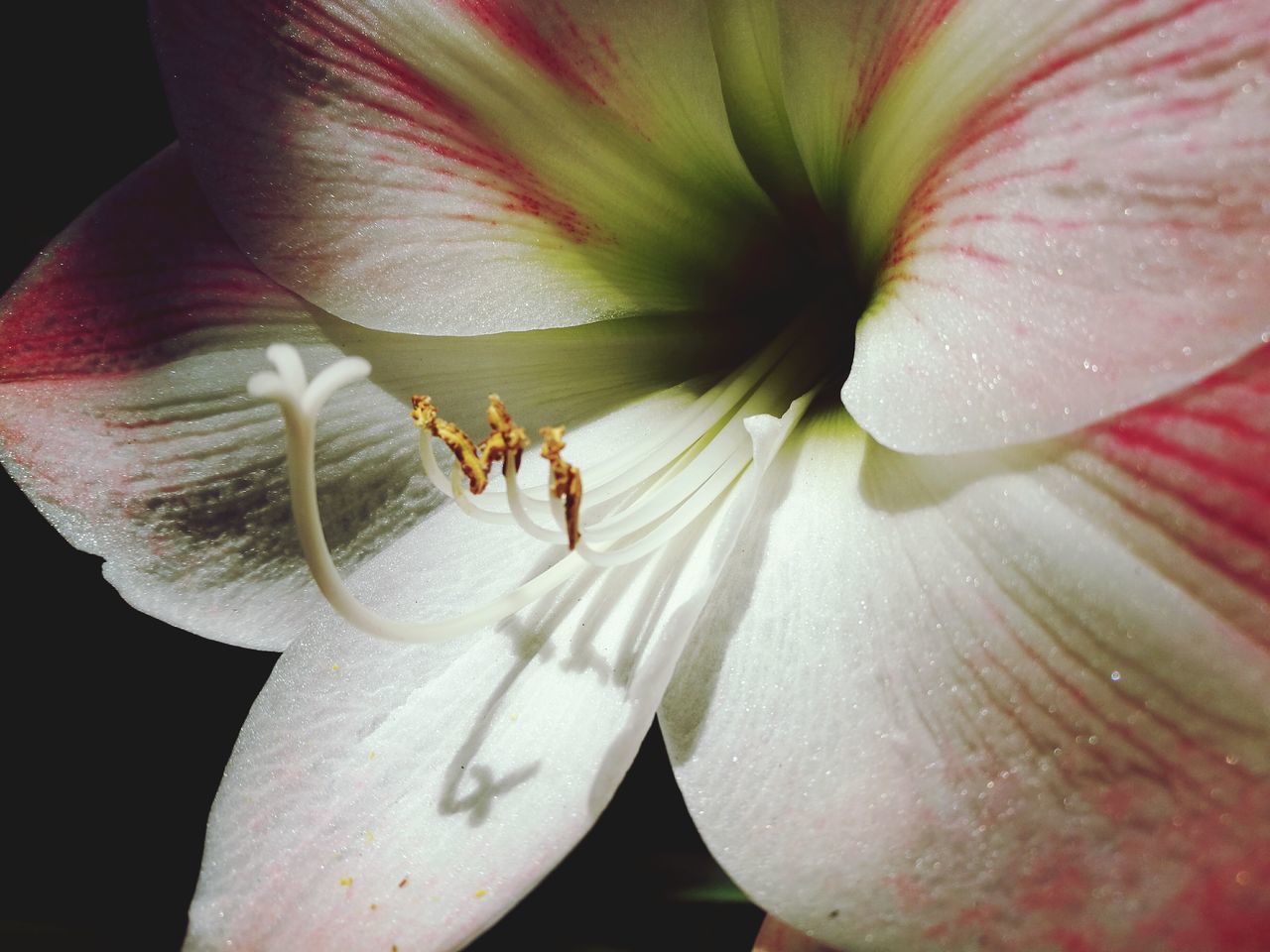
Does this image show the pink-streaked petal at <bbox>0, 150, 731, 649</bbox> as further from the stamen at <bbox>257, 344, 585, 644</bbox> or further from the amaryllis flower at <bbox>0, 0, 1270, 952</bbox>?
the stamen at <bbox>257, 344, 585, 644</bbox>

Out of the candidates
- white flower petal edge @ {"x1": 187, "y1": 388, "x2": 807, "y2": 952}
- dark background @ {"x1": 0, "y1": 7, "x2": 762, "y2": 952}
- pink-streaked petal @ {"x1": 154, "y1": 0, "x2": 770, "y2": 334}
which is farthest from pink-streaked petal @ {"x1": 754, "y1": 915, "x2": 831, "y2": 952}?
pink-streaked petal @ {"x1": 154, "y1": 0, "x2": 770, "y2": 334}

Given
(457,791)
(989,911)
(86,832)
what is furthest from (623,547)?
(86,832)

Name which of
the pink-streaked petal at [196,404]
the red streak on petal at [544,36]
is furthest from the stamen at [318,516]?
the red streak on petal at [544,36]

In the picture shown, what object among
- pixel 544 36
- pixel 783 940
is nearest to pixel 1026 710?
pixel 783 940

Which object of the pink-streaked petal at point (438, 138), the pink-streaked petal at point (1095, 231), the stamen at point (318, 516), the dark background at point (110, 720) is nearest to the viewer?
the pink-streaked petal at point (1095, 231)

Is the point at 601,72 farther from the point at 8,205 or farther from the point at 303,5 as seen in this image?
the point at 8,205

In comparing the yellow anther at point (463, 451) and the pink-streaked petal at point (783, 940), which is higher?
the yellow anther at point (463, 451)

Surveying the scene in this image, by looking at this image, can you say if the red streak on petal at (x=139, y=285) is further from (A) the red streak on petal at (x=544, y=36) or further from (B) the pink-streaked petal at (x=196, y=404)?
(A) the red streak on petal at (x=544, y=36)
